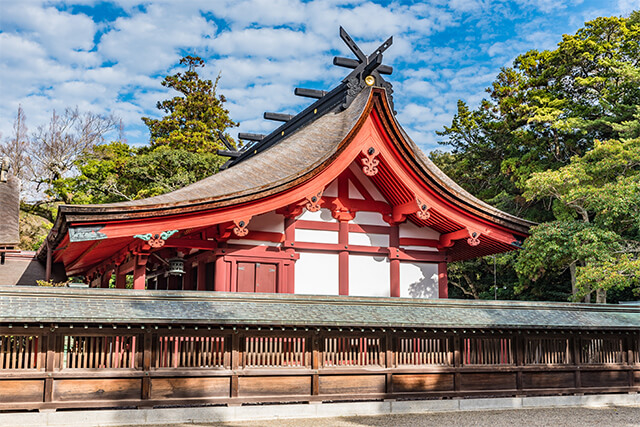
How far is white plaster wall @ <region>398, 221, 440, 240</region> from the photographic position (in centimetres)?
1445

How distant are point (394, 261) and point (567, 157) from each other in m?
15.2

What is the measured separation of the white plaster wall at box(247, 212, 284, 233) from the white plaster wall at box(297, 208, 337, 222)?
1.74 feet

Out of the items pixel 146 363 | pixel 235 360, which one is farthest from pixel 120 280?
pixel 235 360

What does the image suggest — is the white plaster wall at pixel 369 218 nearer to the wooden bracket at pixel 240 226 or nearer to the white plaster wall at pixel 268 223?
the white plaster wall at pixel 268 223

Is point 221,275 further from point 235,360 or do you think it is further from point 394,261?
point 394,261

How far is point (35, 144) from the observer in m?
36.2

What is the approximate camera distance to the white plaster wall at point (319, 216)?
13.6 metres

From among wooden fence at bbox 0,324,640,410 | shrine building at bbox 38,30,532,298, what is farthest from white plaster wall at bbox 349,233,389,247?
wooden fence at bbox 0,324,640,410

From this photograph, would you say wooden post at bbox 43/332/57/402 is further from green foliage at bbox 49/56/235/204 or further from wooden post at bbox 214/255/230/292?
green foliage at bbox 49/56/235/204

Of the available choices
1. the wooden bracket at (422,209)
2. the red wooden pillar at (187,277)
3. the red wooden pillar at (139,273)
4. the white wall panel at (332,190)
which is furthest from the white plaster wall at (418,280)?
the red wooden pillar at (139,273)

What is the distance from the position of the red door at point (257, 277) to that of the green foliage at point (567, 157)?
7332 millimetres

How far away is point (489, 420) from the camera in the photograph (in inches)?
403

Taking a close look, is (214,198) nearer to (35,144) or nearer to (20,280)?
(20,280)

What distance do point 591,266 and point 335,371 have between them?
874cm
